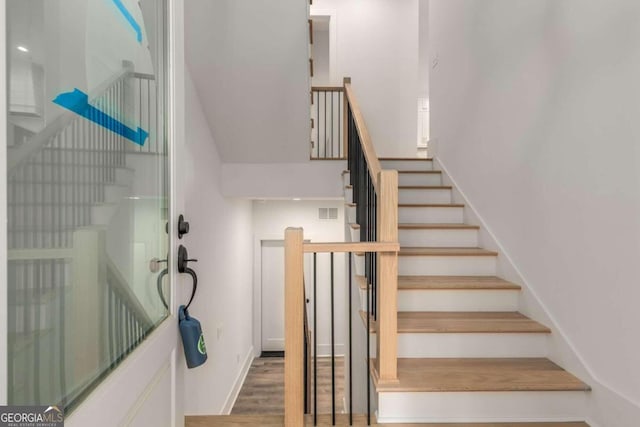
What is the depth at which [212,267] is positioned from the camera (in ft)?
11.4

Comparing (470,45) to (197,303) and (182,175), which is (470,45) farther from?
(197,303)

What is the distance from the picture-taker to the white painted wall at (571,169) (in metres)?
1.41

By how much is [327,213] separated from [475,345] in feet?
12.8

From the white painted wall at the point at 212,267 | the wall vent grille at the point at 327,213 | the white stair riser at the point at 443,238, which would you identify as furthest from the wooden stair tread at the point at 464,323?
the wall vent grille at the point at 327,213

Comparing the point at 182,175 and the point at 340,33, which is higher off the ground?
the point at 340,33

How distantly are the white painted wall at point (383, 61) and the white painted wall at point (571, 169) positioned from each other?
2529 mm

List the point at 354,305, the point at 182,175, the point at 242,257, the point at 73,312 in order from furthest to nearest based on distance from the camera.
A: 1. the point at 242,257
2. the point at 354,305
3. the point at 182,175
4. the point at 73,312

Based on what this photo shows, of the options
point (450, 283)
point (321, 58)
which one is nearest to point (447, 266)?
point (450, 283)

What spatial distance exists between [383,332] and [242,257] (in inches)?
146

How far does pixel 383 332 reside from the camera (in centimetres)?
161

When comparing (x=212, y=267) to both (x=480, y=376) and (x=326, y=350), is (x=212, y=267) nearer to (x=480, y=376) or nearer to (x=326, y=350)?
(x=480, y=376)

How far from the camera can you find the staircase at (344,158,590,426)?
5.29ft

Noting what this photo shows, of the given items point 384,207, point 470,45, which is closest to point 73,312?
point 384,207

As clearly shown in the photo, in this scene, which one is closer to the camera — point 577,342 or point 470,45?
point 577,342
